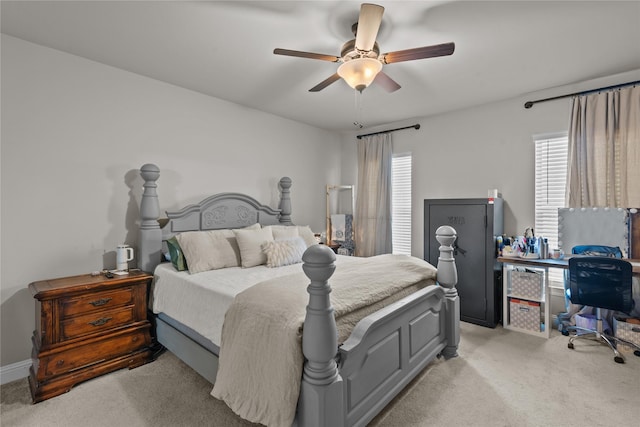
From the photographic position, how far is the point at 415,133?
14.5 feet

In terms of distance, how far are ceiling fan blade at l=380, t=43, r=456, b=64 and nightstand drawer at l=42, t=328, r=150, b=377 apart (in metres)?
2.93

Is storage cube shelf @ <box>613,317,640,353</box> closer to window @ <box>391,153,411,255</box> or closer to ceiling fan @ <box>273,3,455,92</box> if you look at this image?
window @ <box>391,153,411,255</box>

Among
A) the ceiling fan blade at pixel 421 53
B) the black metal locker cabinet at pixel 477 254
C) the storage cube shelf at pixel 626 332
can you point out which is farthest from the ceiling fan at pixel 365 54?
the storage cube shelf at pixel 626 332

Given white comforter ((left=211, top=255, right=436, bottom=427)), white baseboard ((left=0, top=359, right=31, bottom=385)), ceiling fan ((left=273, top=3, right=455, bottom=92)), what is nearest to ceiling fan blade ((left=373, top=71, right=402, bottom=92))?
ceiling fan ((left=273, top=3, right=455, bottom=92))

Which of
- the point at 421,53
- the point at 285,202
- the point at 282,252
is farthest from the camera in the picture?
the point at 285,202

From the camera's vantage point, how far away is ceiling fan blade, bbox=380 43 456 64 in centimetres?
188

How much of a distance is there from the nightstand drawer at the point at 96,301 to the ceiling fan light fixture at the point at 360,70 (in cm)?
246

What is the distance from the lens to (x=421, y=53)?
1.96 metres

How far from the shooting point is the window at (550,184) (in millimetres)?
3318

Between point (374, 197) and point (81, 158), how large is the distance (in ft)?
12.0

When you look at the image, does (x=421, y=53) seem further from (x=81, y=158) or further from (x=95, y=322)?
(x=95, y=322)

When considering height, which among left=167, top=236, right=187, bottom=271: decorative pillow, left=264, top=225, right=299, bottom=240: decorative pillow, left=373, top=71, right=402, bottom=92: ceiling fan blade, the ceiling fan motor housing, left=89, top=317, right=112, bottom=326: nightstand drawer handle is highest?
the ceiling fan motor housing

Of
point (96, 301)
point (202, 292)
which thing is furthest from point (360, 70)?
point (96, 301)

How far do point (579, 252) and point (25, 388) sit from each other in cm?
505
